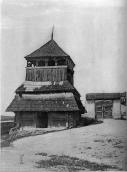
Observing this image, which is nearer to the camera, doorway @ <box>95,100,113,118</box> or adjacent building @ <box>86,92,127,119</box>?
adjacent building @ <box>86,92,127,119</box>

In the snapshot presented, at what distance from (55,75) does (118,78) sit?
374cm

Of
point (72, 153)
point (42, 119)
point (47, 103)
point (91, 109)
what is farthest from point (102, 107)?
point (72, 153)

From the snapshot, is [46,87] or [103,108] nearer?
[46,87]

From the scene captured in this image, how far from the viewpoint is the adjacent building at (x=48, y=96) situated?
30.9 ft

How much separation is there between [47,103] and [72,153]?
9.67 feet

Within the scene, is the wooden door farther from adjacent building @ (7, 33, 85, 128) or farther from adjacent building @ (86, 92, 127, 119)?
adjacent building @ (7, 33, 85, 128)

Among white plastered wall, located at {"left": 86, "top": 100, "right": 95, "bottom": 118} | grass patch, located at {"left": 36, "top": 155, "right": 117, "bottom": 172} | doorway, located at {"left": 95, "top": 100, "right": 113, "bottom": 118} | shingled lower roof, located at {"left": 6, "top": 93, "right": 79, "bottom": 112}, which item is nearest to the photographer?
grass patch, located at {"left": 36, "top": 155, "right": 117, "bottom": 172}

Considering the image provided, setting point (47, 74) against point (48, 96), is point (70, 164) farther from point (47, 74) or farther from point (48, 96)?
point (47, 74)

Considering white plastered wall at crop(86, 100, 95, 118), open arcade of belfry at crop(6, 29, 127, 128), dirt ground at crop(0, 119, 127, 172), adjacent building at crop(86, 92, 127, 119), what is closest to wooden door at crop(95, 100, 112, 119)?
adjacent building at crop(86, 92, 127, 119)

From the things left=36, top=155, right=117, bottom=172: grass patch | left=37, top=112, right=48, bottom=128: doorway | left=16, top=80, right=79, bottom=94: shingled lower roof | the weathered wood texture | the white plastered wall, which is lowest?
left=36, top=155, right=117, bottom=172: grass patch

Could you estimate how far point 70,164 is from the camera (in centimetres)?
627

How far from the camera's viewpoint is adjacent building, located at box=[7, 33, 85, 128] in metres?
9.42

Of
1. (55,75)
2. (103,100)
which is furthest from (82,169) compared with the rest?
(103,100)

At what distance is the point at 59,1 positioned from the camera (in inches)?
275
